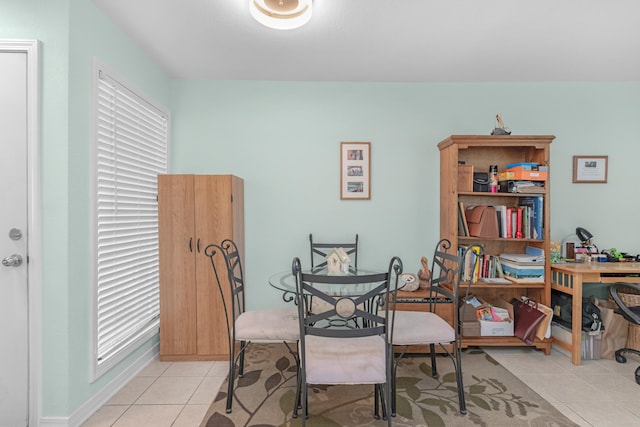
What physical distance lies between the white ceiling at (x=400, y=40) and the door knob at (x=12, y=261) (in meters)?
1.67

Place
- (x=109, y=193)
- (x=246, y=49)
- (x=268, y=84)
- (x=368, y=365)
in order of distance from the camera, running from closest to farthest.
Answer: (x=368, y=365) < (x=109, y=193) < (x=246, y=49) < (x=268, y=84)

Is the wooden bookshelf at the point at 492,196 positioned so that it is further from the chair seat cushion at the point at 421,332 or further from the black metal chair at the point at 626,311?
the chair seat cushion at the point at 421,332

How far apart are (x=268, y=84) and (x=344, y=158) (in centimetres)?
109

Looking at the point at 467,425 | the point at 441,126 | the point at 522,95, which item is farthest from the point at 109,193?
the point at 522,95

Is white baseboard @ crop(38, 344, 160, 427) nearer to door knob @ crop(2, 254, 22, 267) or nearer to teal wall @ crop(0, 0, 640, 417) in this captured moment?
door knob @ crop(2, 254, 22, 267)

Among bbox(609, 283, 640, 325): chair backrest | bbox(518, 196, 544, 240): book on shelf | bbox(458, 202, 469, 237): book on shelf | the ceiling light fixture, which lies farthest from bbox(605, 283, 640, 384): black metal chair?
the ceiling light fixture

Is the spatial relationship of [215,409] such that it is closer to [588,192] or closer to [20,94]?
[20,94]

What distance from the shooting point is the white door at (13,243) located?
73.3 inches

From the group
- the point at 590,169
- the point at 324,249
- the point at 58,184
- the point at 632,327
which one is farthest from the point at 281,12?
the point at 632,327

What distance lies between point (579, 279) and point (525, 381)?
3.21ft

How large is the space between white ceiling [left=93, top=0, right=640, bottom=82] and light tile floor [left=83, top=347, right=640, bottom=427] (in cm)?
262

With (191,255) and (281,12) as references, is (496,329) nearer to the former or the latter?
(191,255)

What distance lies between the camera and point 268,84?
3334 mm

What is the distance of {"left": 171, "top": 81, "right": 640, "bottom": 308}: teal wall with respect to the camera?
131 inches
